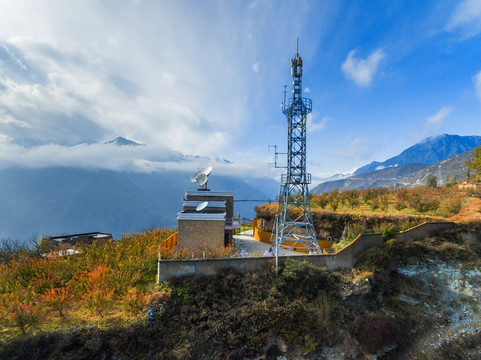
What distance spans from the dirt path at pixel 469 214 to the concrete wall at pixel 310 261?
1.57 meters

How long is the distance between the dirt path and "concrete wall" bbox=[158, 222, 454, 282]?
1570 mm

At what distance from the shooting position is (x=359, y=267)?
16078mm

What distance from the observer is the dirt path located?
18.3 meters

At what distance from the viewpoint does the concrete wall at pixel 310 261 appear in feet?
46.7

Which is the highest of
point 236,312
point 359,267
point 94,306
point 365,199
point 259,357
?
point 365,199

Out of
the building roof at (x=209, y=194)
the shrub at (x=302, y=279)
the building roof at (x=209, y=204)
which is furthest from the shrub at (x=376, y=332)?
the building roof at (x=209, y=194)

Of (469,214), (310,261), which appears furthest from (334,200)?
(310,261)

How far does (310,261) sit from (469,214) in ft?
52.4

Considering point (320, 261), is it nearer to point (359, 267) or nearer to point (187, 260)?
point (359, 267)

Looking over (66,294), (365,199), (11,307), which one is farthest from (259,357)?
(365,199)

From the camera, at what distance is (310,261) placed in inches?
617

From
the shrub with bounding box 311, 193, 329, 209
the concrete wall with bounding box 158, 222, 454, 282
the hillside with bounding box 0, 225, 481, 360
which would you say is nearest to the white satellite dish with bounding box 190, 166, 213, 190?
the concrete wall with bounding box 158, 222, 454, 282

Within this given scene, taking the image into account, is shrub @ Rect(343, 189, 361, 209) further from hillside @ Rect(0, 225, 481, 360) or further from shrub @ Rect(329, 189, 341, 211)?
hillside @ Rect(0, 225, 481, 360)

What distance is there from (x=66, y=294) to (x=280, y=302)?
12.3 metres
